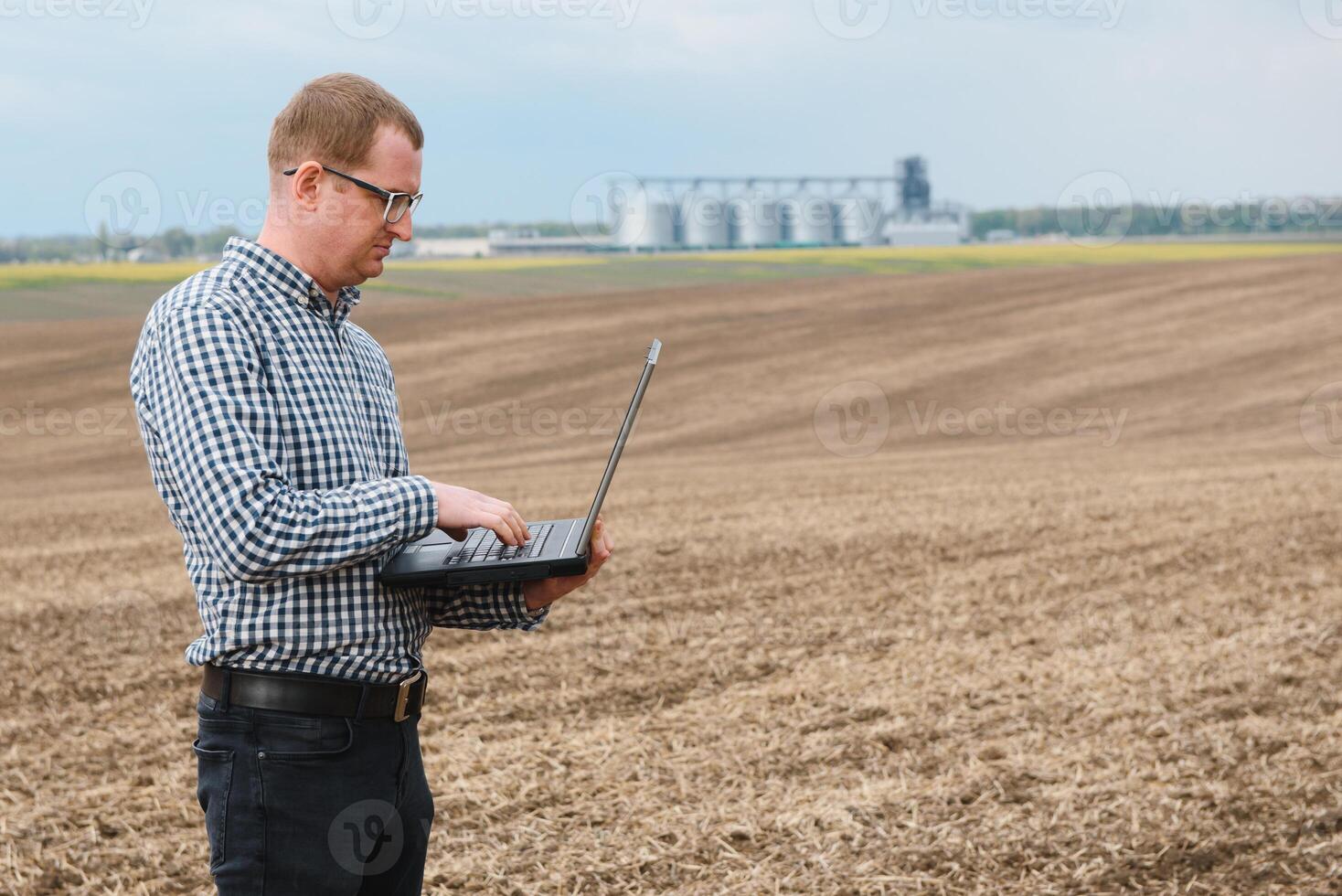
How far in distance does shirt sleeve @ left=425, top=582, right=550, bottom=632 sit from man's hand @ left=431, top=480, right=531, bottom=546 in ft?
1.08

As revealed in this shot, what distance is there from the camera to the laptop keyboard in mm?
2408

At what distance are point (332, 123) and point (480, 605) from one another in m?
1.00

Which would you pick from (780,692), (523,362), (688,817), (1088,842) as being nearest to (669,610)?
(780,692)

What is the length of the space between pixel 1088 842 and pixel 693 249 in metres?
66.6

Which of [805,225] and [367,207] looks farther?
[805,225]

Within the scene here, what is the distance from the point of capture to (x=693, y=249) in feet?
230

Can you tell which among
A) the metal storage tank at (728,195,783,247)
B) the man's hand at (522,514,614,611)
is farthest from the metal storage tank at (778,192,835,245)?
the man's hand at (522,514,614,611)

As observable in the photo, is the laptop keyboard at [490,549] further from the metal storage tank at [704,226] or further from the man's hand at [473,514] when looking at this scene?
the metal storage tank at [704,226]

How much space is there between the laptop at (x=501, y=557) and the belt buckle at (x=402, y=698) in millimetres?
225

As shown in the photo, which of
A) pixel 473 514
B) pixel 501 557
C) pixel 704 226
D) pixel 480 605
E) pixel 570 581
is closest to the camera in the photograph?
pixel 473 514

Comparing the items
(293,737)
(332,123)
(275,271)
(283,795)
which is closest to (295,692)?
(293,737)

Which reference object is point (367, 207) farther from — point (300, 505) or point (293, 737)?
point (293, 737)

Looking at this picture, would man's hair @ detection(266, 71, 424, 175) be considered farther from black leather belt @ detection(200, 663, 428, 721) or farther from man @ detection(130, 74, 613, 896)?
black leather belt @ detection(200, 663, 428, 721)

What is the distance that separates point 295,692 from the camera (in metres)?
2.31
